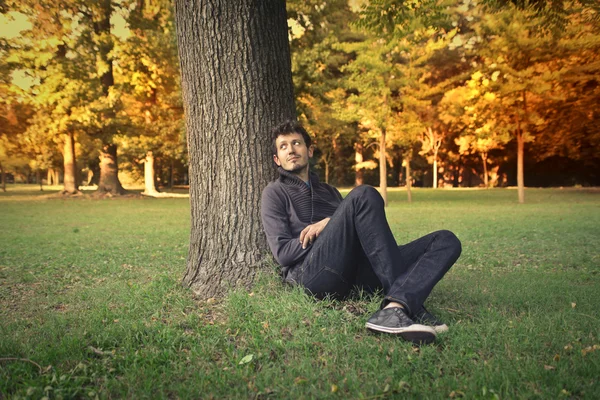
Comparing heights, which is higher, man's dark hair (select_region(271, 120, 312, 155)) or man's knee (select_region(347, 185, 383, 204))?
man's dark hair (select_region(271, 120, 312, 155))

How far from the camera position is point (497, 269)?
669 cm

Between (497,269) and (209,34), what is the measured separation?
5.01 meters

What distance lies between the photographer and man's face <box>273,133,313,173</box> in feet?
14.3

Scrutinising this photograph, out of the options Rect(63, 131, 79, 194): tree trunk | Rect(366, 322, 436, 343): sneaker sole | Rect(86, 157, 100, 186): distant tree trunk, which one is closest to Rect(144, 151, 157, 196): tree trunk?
Rect(63, 131, 79, 194): tree trunk

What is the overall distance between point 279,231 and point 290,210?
273 mm

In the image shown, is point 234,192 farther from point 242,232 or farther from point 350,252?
point 350,252

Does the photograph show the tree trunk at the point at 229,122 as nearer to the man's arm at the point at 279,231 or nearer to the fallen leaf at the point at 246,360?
the man's arm at the point at 279,231

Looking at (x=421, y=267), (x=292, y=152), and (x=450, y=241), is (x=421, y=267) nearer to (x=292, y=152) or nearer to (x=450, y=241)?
(x=450, y=241)

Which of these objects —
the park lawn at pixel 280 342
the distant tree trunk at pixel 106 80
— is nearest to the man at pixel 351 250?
the park lawn at pixel 280 342

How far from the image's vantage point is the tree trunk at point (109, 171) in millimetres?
27531

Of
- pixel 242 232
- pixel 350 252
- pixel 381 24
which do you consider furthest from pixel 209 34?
pixel 381 24

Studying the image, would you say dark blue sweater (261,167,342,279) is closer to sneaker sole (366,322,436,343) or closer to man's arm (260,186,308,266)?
man's arm (260,186,308,266)

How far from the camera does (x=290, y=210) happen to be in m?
4.27

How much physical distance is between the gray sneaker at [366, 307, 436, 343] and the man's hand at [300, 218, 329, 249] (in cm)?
84
